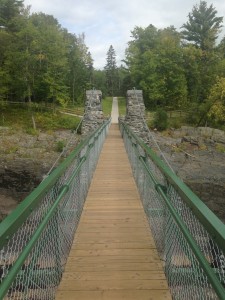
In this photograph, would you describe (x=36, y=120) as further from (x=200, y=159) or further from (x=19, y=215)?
(x=19, y=215)

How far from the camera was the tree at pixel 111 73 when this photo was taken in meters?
73.9

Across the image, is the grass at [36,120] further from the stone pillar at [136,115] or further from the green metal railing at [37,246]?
the green metal railing at [37,246]

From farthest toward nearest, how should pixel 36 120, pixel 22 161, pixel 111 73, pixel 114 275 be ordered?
pixel 111 73
pixel 36 120
pixel 22 161
pixel 114 275

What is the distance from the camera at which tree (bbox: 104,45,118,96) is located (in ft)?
242

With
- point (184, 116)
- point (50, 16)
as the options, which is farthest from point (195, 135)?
point (50, 16)

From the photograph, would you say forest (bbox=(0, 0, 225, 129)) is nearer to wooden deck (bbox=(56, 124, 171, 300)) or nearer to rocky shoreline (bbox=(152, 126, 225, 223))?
rocky shoreline (bbox=(152, 126, 225, 223))

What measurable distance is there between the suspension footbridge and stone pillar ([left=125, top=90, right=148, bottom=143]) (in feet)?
38.9

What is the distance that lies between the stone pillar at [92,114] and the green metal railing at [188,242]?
1262cm

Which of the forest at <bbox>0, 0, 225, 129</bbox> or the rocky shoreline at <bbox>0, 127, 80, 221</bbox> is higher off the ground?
the forest at <bbox>0, 0, 225, 129</bbox>

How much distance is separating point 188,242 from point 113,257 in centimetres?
153

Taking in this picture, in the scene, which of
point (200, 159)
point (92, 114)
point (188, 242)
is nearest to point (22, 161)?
point (92, 114)

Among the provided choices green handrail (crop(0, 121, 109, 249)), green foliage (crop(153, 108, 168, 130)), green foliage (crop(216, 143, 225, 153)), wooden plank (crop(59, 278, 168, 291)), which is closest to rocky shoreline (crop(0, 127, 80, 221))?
green foliage (crop(153, 108, 168, 130))

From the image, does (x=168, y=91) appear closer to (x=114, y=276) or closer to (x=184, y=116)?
(x=184, y=116)

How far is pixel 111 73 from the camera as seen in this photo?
247 ft
